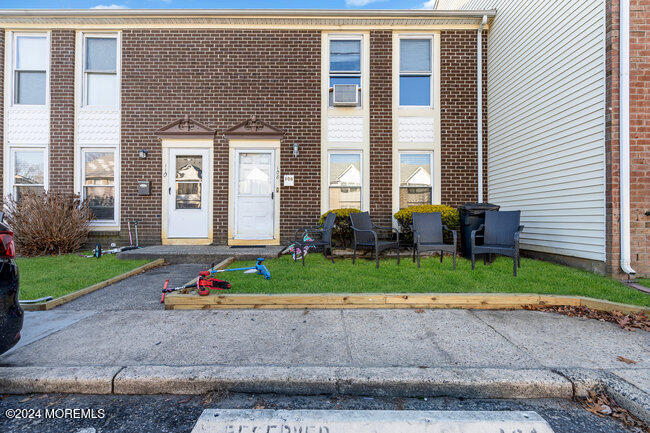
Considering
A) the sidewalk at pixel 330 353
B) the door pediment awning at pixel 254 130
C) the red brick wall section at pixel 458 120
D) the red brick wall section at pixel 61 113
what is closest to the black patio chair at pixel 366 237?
the sidewalk at pixel 330 353

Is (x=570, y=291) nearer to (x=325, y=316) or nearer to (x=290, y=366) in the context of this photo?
(x=325, y=316)

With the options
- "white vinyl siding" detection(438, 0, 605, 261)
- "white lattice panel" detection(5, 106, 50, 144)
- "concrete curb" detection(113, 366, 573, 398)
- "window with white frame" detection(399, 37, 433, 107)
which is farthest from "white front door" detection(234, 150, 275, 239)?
"white vinyl siding" detection(438, 0, 605, 261)

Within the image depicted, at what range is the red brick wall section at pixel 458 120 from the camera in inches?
299

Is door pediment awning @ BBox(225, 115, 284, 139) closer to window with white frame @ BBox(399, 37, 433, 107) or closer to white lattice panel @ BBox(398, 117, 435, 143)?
white lattice panel @ BBox(398, 117, 435, 143)

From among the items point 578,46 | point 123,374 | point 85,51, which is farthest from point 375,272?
point 85,51

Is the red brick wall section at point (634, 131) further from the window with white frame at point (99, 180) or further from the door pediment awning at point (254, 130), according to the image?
the window with white frame at point (99, 180)

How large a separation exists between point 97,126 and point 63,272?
13.9ft

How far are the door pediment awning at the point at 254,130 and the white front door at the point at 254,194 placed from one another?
399 millimetres

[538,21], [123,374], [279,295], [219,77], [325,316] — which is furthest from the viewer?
[219,77]

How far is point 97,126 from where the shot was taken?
7.58 m

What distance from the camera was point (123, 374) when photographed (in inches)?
87.7

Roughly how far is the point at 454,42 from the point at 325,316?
7803mm

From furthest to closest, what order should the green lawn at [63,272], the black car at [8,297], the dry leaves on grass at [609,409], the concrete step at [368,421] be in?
the green lawn at [63,272], the black car at [8,297], the dry leaves on grass at [609,409], the concrete step at [368,421]

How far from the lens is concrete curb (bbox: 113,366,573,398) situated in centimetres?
213
